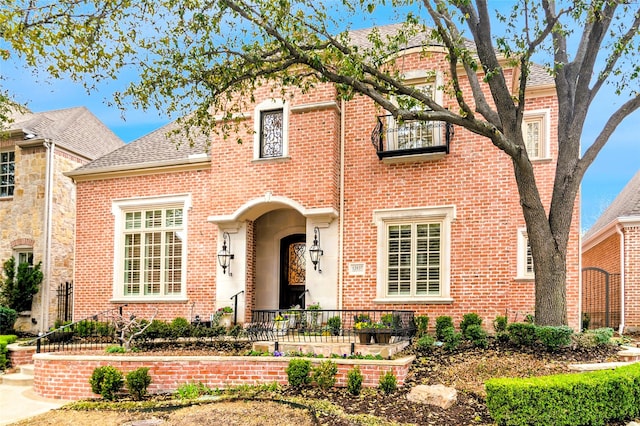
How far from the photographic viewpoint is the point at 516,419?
23.5 feet

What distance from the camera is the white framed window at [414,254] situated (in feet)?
43.4

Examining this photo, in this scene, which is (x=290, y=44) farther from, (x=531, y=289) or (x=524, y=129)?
(x=531, y=289)

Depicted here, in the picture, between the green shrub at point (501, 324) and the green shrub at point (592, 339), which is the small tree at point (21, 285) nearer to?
the green shrub at point (501, 324)

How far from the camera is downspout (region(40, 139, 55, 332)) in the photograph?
17609 mm

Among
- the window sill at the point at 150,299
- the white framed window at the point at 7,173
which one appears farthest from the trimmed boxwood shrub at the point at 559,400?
the white framed window at the point at 7,173

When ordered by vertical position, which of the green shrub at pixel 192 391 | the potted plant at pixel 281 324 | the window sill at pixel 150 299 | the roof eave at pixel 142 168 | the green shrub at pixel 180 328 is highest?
the roof eave at pixel 142 168

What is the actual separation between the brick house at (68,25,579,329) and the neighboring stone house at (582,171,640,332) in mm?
4547

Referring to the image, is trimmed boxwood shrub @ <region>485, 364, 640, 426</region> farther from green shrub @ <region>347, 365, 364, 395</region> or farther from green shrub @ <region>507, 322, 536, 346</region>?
green shrub @ <region>507, 322, 536, 346</region>

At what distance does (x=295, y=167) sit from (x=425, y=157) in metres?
3.22

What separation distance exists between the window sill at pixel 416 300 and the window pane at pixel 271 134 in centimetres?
454

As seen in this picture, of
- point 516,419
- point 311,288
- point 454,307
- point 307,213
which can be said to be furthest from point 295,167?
point 516,419

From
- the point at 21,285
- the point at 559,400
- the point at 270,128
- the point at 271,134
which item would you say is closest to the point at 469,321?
the point at 559,400

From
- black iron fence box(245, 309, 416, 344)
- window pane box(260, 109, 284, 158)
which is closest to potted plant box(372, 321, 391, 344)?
black iron fence box(245, 309, 416, 344)

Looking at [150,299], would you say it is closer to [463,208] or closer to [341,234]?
[341,234]
